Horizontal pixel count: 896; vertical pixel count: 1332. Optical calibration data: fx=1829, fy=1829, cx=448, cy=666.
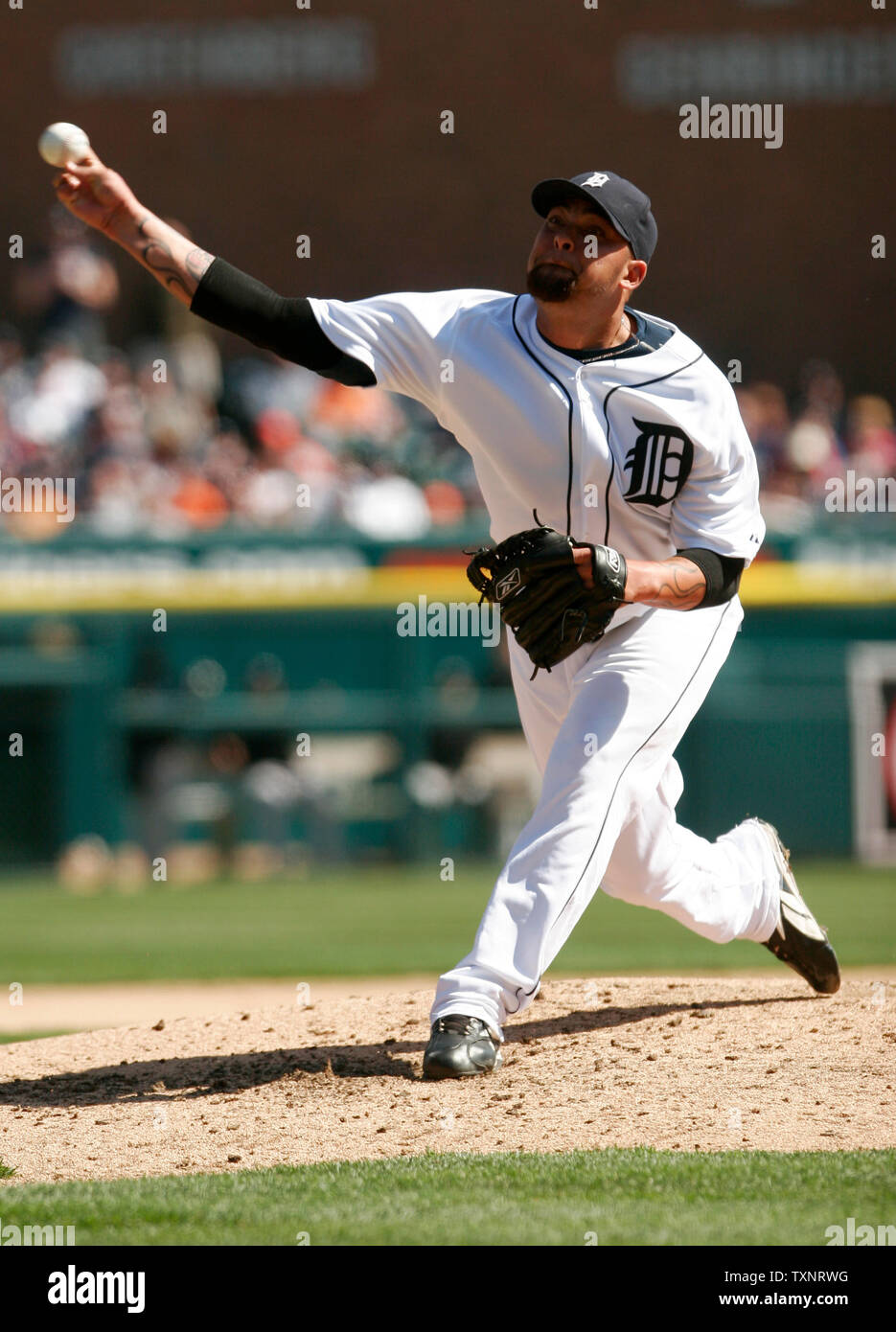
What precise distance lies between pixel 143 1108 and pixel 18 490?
9.30 m

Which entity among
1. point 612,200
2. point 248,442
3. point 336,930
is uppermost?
point 248,442

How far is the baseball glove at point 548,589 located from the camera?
Answer: 4102 mm

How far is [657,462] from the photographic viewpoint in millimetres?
4328

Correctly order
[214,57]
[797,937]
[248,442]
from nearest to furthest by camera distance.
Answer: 1. [797,937]
2. [248,442]
3. [214,57]

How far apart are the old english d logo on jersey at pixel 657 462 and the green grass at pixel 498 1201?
5.12ft

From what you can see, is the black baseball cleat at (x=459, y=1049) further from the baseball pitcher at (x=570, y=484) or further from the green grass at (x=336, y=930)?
the green grass at (x=336, y=930)

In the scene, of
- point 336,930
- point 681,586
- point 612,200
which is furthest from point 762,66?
point 681,586

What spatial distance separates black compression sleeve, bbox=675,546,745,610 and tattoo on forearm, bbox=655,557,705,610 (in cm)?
2

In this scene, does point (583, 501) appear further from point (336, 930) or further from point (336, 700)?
point (336, 700)

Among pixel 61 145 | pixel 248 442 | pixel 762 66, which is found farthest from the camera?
pixel 762 66

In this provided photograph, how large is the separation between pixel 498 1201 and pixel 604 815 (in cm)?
125

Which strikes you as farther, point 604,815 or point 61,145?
point 604,815
